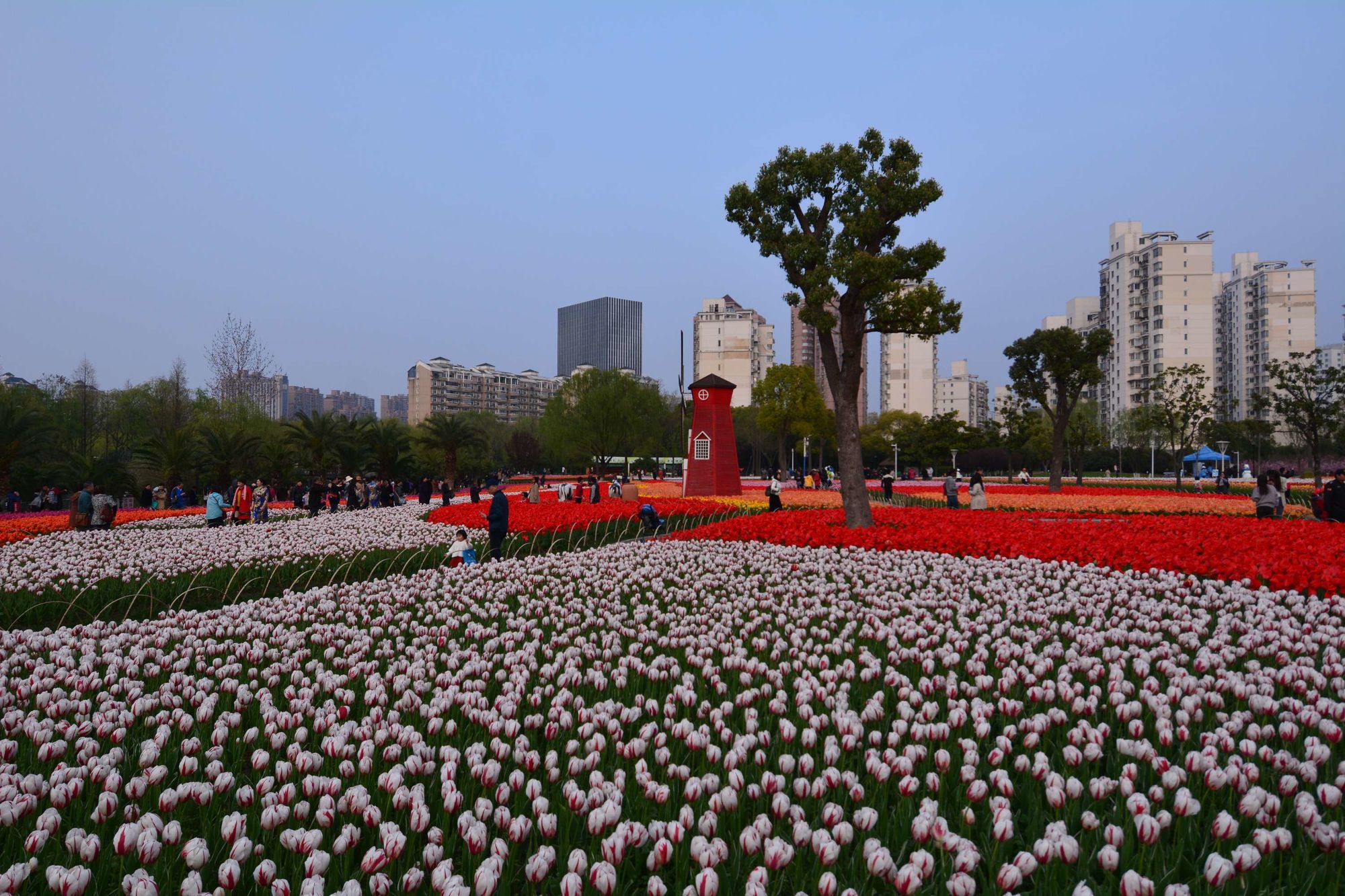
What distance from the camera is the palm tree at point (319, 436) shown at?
3512cm

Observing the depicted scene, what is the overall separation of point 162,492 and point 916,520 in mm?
27891

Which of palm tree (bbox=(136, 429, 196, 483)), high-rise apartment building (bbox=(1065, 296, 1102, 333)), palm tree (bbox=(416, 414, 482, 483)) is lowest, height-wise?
palm tree (bbox=(136, 429, 196, 483))

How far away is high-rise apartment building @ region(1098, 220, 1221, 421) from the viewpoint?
95.5m

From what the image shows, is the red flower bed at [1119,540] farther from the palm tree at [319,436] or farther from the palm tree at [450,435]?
the palm tree at [450,435]

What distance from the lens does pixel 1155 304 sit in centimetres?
9819

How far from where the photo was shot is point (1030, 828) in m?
3.36

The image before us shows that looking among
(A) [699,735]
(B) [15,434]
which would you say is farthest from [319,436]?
(A) [699,735]

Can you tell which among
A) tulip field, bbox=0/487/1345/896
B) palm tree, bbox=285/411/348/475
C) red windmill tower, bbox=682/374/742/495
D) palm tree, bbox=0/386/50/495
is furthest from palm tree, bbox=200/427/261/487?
tulip field, bbox=0/487/1345/896

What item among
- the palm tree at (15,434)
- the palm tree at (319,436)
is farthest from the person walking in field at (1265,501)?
the palm tree at (15,434)

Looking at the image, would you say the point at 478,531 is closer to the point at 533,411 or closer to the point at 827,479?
→ the point at 827,479

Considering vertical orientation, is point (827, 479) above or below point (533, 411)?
below

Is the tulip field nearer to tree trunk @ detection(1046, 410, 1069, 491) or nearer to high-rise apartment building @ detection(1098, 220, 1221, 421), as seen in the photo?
tree trunk @ detection(1046, 410, 1069, 491)

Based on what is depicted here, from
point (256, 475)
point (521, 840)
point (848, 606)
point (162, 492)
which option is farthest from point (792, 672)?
point (256, 475)

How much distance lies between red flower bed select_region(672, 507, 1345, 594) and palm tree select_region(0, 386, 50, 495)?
83.0 feet
